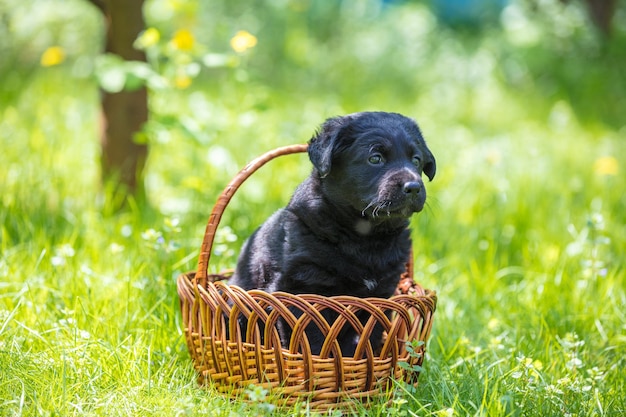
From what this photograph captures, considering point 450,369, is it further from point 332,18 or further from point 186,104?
point 332,18

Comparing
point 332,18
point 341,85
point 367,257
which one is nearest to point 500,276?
point 367,257

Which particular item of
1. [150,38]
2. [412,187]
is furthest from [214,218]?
[150,38]

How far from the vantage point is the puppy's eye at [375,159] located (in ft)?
9.25

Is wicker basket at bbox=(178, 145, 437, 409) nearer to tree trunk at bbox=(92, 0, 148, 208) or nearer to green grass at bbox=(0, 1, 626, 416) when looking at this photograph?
green grass at bbox=(0, 1, 626, 416)

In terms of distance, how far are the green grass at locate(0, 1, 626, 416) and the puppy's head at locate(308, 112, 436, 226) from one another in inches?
18.0

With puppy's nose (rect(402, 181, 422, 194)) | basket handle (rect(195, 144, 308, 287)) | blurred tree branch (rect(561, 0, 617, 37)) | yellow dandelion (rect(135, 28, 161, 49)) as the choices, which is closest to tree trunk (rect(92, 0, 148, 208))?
yellow dandelion (rect(135, 28, 161, 49))

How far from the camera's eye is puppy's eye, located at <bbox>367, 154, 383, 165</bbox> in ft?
9.25

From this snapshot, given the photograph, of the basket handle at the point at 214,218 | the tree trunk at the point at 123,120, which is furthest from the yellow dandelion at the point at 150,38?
the basket handle at the point at 214,218

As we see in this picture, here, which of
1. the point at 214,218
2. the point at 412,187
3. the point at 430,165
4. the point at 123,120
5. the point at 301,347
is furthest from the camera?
the point at 123,120

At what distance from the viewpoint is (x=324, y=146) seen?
9.21 feet

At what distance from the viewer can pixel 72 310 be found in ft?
9.71

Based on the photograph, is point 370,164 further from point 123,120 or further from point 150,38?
point 123,120

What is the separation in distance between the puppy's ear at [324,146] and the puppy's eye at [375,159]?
0.16m

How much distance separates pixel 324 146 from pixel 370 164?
195 millimetres
